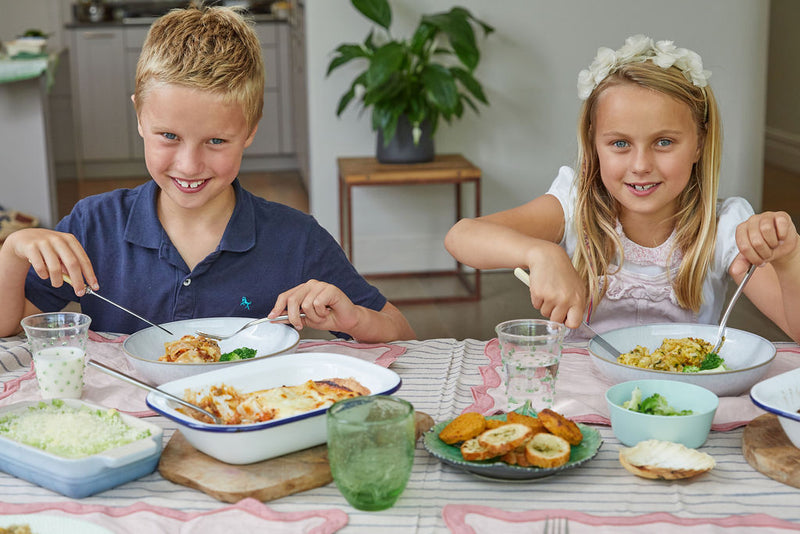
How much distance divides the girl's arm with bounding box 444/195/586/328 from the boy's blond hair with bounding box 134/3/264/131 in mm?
439

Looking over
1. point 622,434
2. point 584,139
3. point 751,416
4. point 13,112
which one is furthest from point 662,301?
point 13,112

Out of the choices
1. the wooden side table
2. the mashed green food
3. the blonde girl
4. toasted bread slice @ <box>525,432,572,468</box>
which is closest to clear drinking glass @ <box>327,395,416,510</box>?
toasted bread slice @ <box>525,432,572,468</box>

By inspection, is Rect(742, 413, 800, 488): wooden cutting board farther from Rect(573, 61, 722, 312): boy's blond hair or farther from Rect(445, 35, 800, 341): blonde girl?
Rect(573, 61, 722, 312): boy's blond hair

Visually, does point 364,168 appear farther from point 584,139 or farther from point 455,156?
point 584,139

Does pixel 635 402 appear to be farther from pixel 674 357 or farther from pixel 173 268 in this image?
pixel 173 268

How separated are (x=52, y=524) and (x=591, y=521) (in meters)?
0.51

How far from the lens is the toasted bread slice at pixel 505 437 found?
91 centimetres

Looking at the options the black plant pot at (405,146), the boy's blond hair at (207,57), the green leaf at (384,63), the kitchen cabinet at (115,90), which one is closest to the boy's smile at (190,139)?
the boy's blond hair at (207,57)

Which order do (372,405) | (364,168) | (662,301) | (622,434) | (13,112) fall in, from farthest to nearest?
(13,112) → (364,168) → (662,301) → (622,434) → (372,405)

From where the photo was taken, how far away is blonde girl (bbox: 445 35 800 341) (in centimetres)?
155

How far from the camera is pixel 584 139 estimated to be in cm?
170

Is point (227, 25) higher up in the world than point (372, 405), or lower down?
higher up

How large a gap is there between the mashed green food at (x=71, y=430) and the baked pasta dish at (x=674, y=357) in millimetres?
645

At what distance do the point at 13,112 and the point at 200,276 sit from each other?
3.72 m
